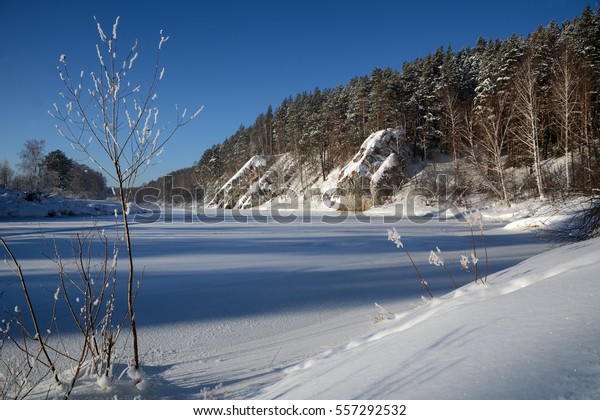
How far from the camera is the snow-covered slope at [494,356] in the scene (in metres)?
1.00

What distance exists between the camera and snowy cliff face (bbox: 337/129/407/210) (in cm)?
2448

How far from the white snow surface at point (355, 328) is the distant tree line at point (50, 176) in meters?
32.2

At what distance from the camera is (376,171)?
25.1 meters

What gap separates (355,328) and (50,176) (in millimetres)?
47857

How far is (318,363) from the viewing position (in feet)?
6.71

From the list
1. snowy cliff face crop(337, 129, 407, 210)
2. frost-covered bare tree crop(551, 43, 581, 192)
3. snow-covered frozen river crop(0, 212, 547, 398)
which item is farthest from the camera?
snowy cliff face crop(337, 129, 407, 210)

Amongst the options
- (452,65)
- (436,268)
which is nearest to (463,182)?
(452,65)

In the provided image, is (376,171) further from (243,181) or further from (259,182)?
(243,181)

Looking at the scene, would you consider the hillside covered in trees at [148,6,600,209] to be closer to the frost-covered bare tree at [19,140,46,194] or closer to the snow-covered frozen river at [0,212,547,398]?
the snow-covered frozen river at [0,212,547,398]

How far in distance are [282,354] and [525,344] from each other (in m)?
1.85

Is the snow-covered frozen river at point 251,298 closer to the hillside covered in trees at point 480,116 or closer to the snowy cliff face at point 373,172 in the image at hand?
the hillside covered in trees at point 480,116

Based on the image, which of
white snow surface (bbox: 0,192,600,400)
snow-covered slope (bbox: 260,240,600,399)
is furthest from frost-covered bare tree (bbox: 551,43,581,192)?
snow-covered slope (bbox: 260,240,600,399)
